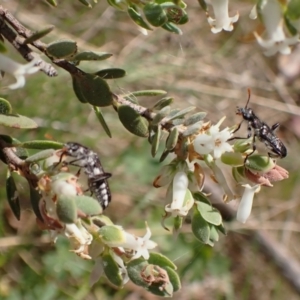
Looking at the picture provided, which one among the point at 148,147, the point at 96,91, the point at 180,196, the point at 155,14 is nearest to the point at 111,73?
the point at 96,91

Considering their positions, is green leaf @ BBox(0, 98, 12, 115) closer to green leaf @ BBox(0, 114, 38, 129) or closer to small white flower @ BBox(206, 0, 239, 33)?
green leaf @ BBox(0, 114, 38, 129)

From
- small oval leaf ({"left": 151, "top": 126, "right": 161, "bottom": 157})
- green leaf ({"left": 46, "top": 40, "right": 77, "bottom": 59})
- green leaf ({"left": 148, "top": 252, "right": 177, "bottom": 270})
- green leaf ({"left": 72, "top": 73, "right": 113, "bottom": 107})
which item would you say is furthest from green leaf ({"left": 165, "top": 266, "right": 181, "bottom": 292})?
green leaf ({"left": 46, "top": 40, "right": 77, "bottom": 59})

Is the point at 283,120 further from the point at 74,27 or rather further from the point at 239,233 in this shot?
the point at 74,27

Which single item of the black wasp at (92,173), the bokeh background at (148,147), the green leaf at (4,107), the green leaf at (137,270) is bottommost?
the bokeh background at (148,147)

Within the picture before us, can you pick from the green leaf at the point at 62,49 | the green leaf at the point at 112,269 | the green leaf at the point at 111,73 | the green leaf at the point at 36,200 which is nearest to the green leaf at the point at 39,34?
the green leaf at the point at 62,49

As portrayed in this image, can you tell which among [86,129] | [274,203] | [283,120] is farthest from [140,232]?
[283,120]

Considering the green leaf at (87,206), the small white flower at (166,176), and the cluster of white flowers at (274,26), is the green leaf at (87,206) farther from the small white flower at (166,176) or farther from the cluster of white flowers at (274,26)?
the cluster of white flowers at (274,26)
